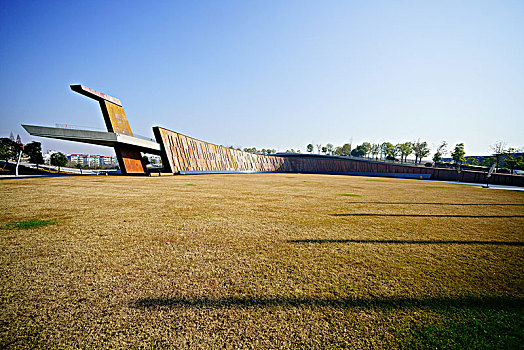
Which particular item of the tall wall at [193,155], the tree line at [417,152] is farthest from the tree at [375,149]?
the tall wall at [193,155]

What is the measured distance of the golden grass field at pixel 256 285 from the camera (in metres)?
2.34

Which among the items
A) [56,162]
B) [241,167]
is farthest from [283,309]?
[56,162]

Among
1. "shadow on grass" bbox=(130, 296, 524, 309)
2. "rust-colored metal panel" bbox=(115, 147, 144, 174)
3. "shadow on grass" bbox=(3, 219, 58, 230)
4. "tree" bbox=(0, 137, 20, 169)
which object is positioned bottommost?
"shadow on grass" bbox=(130, 296, 524, 309)

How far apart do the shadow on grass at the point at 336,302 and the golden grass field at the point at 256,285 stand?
0.06 ft

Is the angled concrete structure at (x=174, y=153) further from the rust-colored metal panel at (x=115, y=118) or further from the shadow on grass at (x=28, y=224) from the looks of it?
the shadow on grass at (x=28, y=224)

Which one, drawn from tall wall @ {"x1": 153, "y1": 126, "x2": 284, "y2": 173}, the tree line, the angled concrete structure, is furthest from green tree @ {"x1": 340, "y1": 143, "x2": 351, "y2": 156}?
tall wall @ {"x1": 153, "y1": 126, "x2": 284, "y2": 173}

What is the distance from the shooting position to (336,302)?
289 cm

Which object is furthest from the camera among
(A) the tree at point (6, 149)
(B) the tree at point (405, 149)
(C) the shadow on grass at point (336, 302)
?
(B) the tree at point (405, 149)

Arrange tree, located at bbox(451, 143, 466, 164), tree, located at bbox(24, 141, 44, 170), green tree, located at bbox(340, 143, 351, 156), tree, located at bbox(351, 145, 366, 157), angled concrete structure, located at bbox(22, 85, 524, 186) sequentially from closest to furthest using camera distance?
angled concrete structure, located at bbox(22, 85, 524, 186) < tree, located at bbox(24, 141, 44, 170) < tree, located at bbox(451, 143, 466, 164) < tree, located at bbox(351, 145, 366, 157) < green tree, located at bbox(340, 143, 351, 156)

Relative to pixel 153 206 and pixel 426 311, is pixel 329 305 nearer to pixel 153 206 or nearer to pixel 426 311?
pixel 426 311

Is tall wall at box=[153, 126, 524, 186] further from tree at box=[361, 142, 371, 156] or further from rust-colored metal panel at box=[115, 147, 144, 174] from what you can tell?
tree at box=[361, 142, 371, 156]

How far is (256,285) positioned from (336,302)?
115 cm

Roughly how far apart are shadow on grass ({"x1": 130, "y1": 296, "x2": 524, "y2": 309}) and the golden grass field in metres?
0.02

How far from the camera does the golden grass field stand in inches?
92.0
